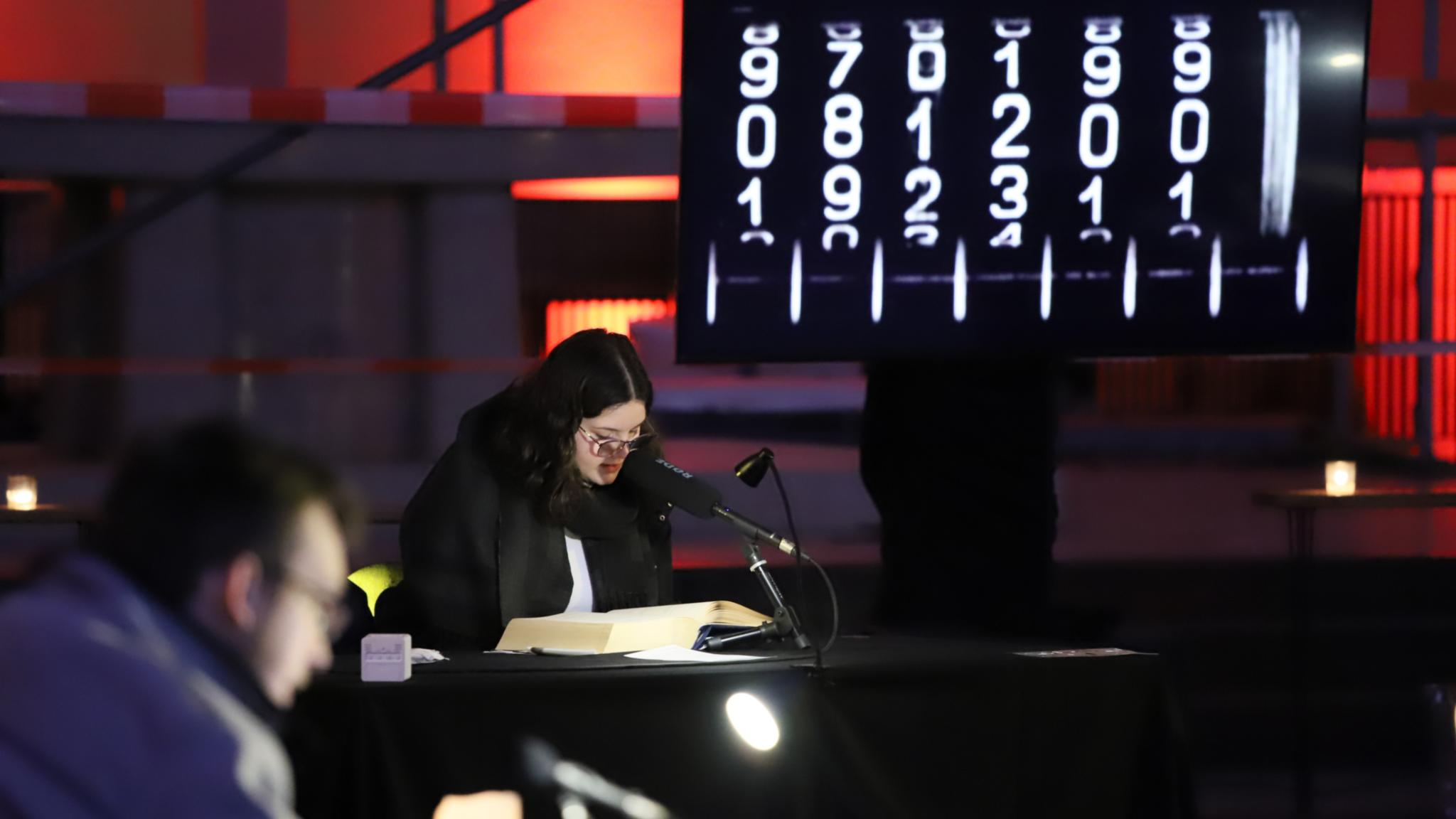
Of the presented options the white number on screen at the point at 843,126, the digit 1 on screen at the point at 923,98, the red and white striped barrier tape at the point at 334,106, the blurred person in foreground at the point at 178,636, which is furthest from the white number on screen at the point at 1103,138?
the blurred person in foreground at the point at 178,636

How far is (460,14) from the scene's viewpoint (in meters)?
5.55

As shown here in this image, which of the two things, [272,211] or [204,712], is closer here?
[204,712]

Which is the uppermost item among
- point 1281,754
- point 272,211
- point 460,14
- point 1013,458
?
point 460,14

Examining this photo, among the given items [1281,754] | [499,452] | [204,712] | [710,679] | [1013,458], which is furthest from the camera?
[1281,754]

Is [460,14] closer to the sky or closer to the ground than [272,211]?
closer to the sky

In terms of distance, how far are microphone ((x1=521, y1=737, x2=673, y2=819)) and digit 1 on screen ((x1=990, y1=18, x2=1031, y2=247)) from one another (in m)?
1.77

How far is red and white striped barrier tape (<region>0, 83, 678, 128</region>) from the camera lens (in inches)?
159

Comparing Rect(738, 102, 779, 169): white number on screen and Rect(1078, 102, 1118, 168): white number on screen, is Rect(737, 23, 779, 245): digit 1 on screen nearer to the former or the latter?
Rect(738, 102, 779, 169): white number on screen

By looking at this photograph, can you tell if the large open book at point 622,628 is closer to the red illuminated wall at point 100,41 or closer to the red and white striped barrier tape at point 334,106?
the red and white striped barrier tape at point 334,106

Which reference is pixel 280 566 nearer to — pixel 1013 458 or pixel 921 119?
pixel 921 119

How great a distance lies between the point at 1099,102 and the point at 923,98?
395mm

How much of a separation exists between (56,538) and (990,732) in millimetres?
4217

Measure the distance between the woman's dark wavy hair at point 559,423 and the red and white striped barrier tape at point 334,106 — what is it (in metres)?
1.15

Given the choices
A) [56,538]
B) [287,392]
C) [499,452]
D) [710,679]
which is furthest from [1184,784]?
[56,538]
